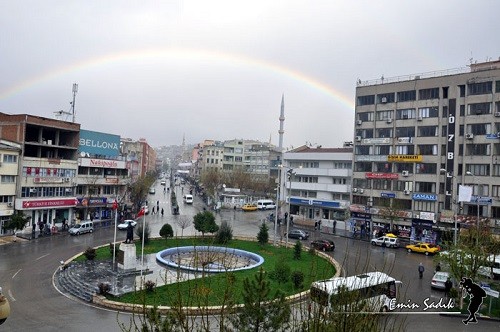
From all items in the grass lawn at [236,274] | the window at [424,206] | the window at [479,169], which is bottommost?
the grass lawn at [236,274]

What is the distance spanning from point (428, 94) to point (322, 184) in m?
14.9

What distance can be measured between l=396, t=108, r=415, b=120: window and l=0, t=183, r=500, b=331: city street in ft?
43.5

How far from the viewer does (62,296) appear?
1806cm

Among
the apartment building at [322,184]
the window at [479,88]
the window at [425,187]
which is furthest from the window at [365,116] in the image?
the window at [479,88]

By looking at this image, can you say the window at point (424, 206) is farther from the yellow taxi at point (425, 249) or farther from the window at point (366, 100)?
the window at point (366, 100)

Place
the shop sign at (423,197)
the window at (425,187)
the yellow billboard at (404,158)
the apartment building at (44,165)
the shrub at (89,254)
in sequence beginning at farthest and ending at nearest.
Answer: the yellow billboard at (404,158) → the window at (425,187) → the shop sign at (423,197) → the apartment building at (44,165) → the shrub at (89,254)

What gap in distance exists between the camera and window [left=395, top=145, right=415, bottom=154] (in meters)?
40.7

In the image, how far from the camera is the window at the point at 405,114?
134 feet

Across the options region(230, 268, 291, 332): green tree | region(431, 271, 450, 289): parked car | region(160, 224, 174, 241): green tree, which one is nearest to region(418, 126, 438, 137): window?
region(431, 271, 450, 289): parked car

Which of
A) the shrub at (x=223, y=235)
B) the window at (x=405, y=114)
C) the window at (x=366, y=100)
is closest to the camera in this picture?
the shrub at (x=223, y=235)

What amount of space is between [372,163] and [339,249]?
1446cm

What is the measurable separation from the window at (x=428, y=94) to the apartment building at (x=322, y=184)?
31.8 feet

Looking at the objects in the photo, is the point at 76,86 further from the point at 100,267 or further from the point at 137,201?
the point at 100,267

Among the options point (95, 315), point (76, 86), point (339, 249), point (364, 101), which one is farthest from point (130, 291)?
point (76, 86)
